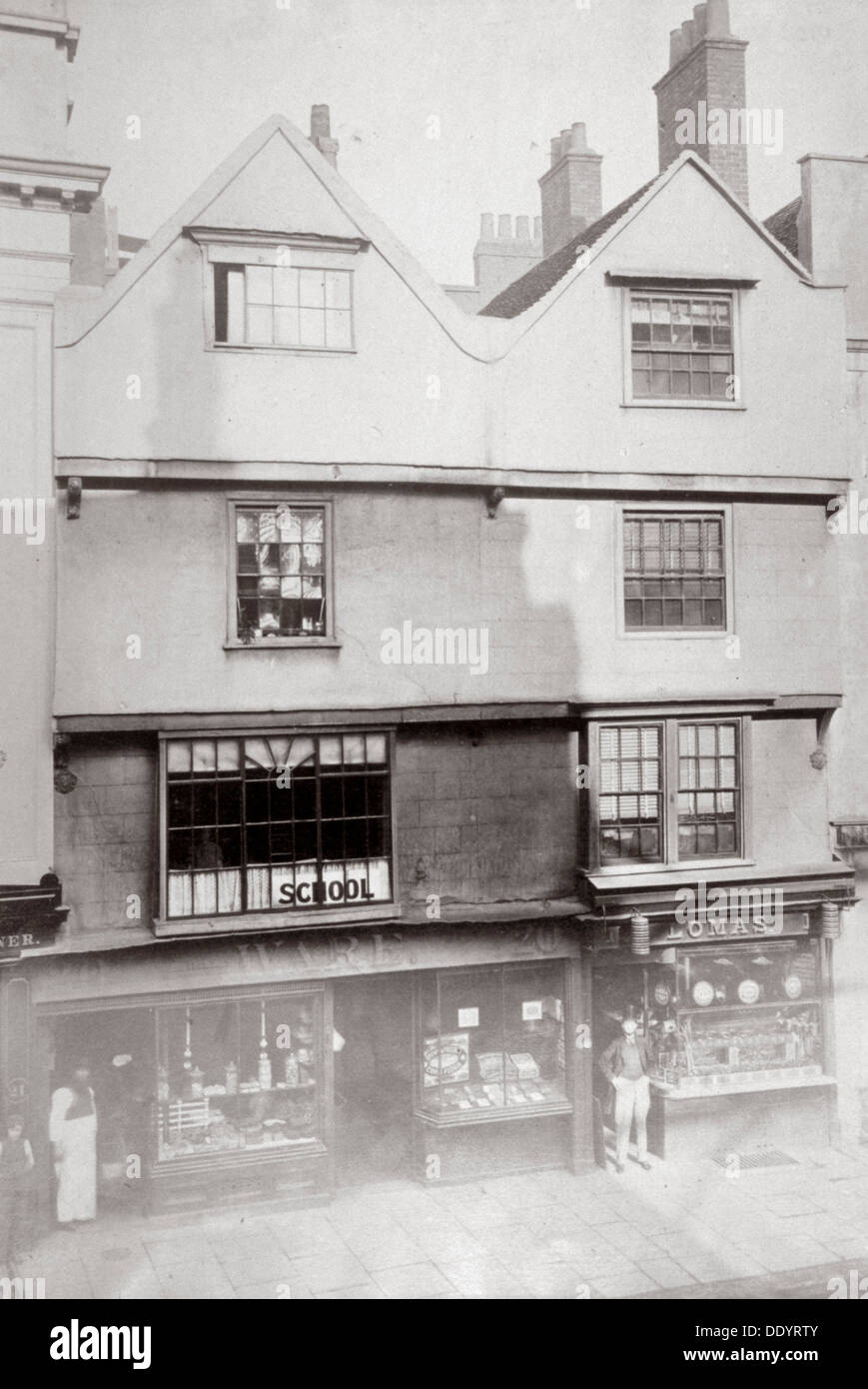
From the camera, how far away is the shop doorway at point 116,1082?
12.4 m

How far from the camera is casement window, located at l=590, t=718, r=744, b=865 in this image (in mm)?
13742

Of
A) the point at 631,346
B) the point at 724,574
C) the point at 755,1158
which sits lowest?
the point at 755,1158

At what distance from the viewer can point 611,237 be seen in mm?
13625

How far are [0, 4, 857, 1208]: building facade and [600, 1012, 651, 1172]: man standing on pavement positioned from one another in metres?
0.27

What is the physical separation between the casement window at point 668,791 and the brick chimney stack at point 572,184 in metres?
8.37

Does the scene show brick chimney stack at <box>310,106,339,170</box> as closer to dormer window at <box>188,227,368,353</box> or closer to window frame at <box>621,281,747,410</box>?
dormer window at <box>188,227,368,353</box>

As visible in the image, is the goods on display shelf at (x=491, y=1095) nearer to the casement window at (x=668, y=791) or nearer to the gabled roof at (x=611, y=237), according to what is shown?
the casement window at (x=668, y=791)

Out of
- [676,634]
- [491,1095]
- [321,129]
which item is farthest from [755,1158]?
[321,129]

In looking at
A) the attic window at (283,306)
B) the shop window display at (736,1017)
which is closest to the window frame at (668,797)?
the shop window display at (736,1017)

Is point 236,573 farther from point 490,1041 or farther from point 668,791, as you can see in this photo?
point 490,1041

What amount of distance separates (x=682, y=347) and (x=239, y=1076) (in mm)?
9810
